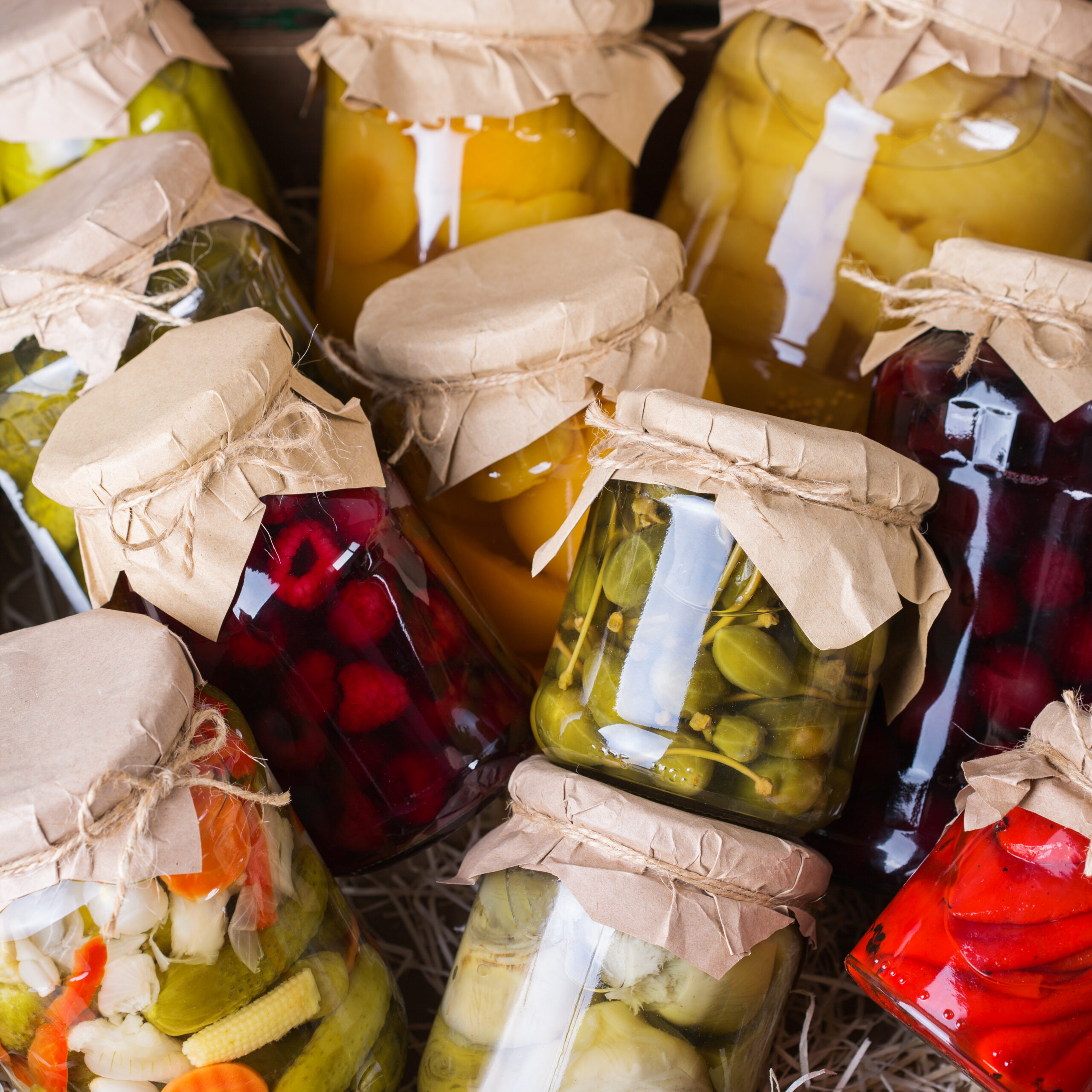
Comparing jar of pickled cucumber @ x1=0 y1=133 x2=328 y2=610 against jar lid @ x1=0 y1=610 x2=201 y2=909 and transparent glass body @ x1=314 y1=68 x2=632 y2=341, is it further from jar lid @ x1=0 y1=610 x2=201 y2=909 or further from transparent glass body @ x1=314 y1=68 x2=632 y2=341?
jar lid @ x1=0 y1=610 x2=201 y2=909

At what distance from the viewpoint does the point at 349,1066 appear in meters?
0.75

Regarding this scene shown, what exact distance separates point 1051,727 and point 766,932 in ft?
0.86

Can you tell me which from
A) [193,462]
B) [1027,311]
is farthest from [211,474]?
[1027,311]

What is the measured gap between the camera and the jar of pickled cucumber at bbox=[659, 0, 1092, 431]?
97cm

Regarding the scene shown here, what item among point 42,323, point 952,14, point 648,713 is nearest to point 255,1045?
point 648,713

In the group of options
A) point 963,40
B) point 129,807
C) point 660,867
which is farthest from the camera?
point 963,40

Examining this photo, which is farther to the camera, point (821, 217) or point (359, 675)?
point (821, 217)

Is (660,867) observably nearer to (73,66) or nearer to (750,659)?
(750,659)

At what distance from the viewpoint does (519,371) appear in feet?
2.85

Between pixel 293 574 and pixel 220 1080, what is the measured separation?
Result: 36 centimetres

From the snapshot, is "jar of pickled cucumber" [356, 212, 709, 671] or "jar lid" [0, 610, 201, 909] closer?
"jar lid" [0, 610, 201, 909]

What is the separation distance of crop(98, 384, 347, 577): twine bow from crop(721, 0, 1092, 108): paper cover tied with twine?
673mm

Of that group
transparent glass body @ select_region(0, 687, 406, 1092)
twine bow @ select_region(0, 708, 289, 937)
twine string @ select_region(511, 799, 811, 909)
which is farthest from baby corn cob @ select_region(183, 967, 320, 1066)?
twine string @ select_region(511, 799, 811, 909)

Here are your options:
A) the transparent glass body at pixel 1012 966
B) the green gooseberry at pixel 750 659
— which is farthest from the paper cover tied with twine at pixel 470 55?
the transparent glass body at pixel 1012 966
